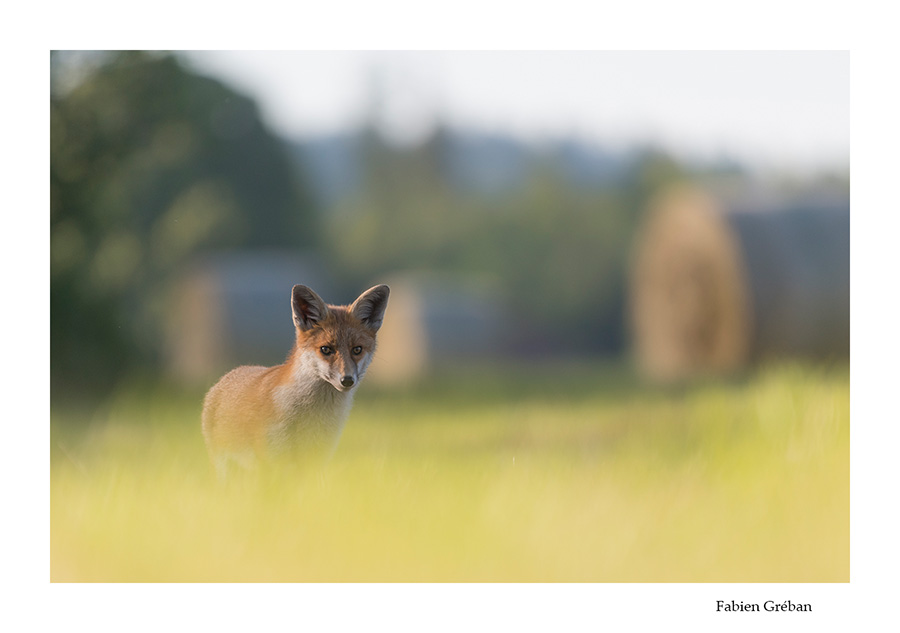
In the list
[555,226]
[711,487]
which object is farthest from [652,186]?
[711,487]

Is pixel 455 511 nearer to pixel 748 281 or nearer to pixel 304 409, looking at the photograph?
pixel 304 409

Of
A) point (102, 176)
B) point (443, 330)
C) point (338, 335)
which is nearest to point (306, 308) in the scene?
point (338, 335)

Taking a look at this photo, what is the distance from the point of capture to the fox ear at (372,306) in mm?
2599

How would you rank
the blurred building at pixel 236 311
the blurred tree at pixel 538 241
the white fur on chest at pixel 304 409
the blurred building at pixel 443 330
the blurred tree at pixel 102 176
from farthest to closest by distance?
1. the blurred tree at pixel 538 241
2. the blurred building at pixel 443 330
3. the blurred building at pixel 236 311
4. the blurred tree at pixel 102 176
5. the white fur on chest at pixel 304 409

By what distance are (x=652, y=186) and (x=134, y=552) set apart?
81.5ft

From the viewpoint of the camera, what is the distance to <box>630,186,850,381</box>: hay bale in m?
9.54

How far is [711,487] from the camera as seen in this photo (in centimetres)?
354

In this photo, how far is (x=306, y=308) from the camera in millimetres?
2676

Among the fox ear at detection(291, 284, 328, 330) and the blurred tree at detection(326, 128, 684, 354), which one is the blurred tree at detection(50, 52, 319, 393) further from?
the blurred tree at detection(326, 128, 684, 354)

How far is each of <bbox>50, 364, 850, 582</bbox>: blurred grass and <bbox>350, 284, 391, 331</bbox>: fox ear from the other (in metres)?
0.53

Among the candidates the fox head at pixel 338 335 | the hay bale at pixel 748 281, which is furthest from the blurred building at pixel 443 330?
the fox head at pixel 338 335

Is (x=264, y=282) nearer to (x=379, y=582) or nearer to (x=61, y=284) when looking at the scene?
(x=61, y=284)

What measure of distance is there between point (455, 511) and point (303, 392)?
0.70 meters

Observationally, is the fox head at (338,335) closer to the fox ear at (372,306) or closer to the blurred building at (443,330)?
the fox ear at (372,306)
